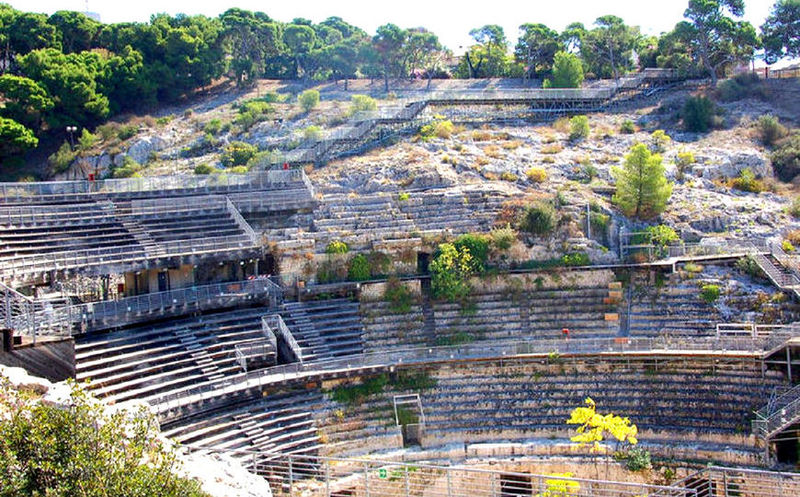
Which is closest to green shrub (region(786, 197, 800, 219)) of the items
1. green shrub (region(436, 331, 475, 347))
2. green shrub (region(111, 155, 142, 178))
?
green shrub (region(436, 331, 475, 347))

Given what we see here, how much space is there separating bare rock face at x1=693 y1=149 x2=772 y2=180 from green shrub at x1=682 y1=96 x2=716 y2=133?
6.10 meters

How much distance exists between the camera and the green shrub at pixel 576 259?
3325 centimetres

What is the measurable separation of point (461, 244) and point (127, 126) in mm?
26956

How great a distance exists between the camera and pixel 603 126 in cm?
4888

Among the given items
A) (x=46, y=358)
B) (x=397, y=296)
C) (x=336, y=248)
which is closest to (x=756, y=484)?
(x=397, y=296)

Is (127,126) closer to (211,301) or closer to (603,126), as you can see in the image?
(211,301)

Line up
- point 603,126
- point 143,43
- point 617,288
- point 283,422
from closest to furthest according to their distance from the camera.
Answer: point 283,422
point 617,288
point 603,126
point 143,43

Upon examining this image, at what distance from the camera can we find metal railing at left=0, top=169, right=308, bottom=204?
31.0m

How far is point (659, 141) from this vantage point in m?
44.8

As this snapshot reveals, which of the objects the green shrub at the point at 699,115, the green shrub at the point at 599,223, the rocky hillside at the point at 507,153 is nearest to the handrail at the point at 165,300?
the rocky hillside at the point at 507,153

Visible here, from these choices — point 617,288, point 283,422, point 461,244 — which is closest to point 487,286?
point 461,244

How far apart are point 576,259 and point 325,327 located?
443 inches

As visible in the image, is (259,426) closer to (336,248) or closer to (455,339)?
(455,339)

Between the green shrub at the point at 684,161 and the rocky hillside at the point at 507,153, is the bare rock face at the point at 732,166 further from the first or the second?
the green shrub at the point at 684,161
